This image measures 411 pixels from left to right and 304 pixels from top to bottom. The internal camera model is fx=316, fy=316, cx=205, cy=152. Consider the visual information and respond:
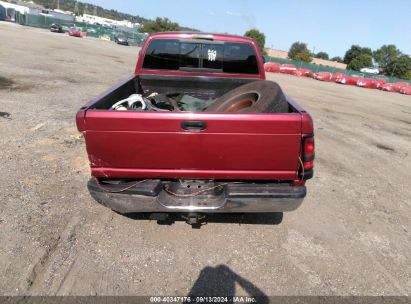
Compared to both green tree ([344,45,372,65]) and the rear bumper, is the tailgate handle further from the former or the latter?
green tree ([344,45,372,65])

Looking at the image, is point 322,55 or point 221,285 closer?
point 221,285

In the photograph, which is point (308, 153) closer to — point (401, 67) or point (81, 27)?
point (81, 27)

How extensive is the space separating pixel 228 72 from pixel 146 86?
1.27 metres

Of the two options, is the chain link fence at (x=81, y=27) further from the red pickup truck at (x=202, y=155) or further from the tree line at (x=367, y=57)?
the red pickup truck at (x=202, y=155)

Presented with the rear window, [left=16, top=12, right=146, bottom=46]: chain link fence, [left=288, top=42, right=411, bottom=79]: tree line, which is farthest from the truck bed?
[left=288, top=42, right=411, bottom=79]: tree line

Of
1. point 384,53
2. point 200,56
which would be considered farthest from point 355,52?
point 200,56

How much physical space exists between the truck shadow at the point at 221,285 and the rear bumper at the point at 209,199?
61 cm

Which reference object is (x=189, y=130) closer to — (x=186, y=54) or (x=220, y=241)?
(x=220, y=241)

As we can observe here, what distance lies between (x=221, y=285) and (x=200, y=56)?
132 inches

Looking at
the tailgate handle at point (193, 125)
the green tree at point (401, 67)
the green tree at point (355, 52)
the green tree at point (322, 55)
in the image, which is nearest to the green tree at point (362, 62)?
the green tree at point (401, 67)

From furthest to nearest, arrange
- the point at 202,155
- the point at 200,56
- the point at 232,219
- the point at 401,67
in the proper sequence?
the point at 401,67
the point at 200,56
the point at 232,219
the point at 202,155

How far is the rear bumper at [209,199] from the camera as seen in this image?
299 cm

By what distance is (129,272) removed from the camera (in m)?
2.99

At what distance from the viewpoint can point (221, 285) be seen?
2.92 m
